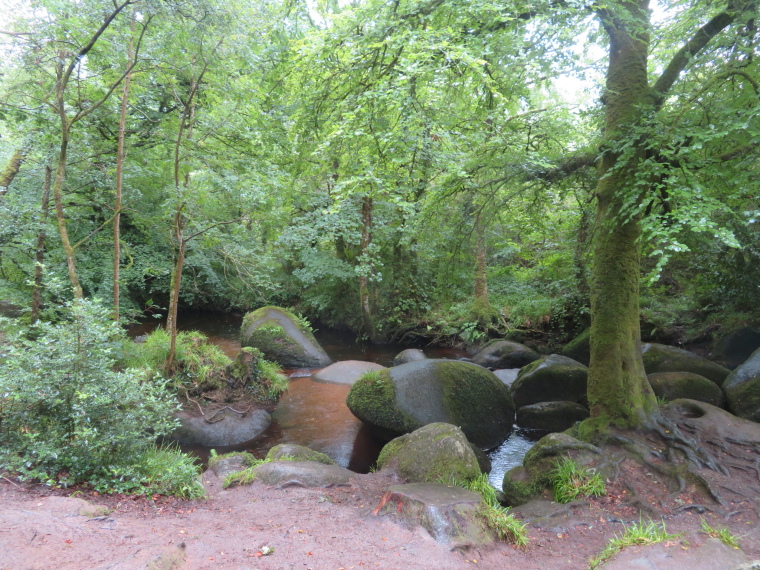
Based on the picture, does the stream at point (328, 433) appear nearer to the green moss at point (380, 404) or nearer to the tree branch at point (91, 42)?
the green moss at point (380, 404)

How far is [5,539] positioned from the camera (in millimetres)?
2326

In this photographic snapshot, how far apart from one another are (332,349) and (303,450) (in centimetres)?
900

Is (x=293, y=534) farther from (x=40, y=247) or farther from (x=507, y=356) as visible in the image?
(x=507, y=356)

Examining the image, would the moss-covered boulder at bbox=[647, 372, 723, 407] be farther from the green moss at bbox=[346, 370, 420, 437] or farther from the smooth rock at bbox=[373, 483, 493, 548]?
the smooth rock at bbox=[373, 483, 493, 548]

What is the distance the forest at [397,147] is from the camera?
4.09 meters

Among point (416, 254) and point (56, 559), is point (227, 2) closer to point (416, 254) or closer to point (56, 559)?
point (56, 559)

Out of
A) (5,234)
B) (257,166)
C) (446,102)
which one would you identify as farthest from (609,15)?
(5,234)

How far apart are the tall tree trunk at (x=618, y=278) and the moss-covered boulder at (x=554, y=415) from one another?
6.74 ft

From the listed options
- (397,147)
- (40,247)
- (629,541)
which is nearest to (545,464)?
(629,541)

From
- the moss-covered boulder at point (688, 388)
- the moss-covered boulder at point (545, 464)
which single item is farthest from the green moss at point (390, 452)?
the moss-covered boulder at point (688, 388)

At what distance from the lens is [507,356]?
11.1m

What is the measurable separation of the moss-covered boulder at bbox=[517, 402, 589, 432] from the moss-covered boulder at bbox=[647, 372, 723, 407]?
4.21 feet

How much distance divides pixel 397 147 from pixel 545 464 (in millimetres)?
4321

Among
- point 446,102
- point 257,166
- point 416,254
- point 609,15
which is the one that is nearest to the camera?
point 609,15
